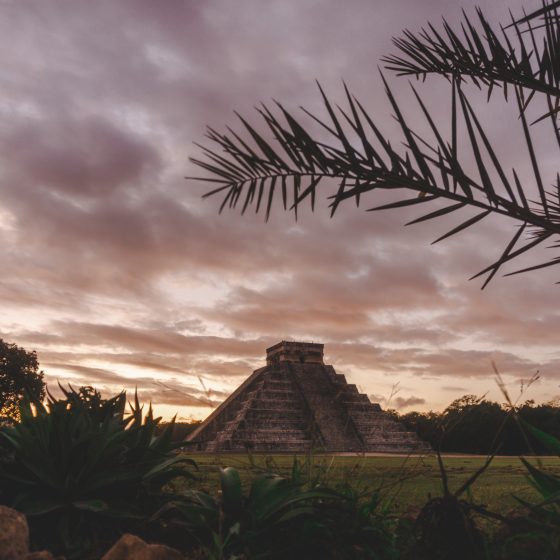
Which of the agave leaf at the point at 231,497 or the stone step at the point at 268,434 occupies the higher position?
the agave leaf at the point at 231,497

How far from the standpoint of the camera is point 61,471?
9.27 ft

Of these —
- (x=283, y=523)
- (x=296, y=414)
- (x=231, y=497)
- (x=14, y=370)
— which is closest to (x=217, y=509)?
(x=231, y=497)

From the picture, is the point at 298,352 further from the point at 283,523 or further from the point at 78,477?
the point at 283,523

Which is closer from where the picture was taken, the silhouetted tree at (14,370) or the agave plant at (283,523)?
the agave plant at (283,523)

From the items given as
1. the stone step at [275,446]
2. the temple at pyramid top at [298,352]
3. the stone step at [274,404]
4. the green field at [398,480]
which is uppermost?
the temple at pyramid top at [298,352]

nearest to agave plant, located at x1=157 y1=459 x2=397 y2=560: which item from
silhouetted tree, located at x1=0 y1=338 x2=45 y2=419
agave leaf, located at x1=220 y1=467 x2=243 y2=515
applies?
agave leaf, located at x1=220 y1=467 x2=243 y2=515

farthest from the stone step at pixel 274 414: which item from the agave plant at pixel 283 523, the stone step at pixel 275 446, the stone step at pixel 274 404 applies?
the agave plant at pixel 283 523

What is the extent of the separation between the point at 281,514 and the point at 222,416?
39615mm

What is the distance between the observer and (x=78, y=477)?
9.06 feet

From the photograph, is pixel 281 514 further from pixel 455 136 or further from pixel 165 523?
pixel 455 136

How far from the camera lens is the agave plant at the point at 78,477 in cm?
266

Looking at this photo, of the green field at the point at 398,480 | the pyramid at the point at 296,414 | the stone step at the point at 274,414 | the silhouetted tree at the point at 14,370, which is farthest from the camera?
the stone step at the point at 274,414

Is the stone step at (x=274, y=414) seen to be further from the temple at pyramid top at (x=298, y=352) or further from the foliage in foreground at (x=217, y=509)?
the foliage in foreground at (x=217, y=509)

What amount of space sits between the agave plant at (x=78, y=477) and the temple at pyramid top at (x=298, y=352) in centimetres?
Answer: 4170
